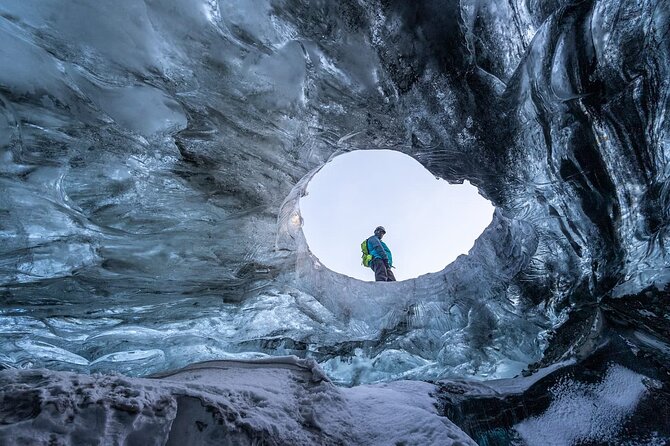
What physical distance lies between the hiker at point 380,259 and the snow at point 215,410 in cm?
513

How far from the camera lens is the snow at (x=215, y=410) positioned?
4.35 feet

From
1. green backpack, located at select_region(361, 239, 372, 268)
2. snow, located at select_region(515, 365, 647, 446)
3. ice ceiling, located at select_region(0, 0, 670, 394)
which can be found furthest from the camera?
green backpack, located at select_region(361, 239, 372, 268)

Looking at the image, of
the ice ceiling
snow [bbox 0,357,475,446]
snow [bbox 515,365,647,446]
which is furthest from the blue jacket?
snow [bbox 0,357,475,446]

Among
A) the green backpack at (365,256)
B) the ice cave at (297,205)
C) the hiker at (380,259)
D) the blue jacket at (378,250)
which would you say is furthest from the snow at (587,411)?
the green backpack at (365,256)

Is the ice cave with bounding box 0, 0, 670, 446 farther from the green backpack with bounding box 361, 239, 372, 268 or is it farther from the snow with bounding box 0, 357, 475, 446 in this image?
the green backpack with bounding box 361, 239, 372, 268

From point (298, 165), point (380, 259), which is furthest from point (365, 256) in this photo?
point (298, 165)

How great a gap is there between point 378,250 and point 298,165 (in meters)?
5.13

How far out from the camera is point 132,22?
2.32 m

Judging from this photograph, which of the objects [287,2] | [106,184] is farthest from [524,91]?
[106,184]

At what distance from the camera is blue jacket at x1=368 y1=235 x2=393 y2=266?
8.06 m

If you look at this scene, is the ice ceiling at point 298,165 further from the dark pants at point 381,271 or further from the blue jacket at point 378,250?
the blue jacket at point 378,250

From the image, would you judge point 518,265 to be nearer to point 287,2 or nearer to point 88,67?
point 287,2

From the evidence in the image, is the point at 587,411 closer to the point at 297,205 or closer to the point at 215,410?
the point at 215,410

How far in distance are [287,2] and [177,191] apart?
173 centimetres
